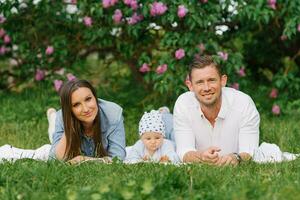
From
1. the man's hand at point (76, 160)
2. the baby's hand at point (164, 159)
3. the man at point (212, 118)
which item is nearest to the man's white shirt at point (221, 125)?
the man at point (212, 118)

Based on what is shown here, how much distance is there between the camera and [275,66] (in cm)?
934

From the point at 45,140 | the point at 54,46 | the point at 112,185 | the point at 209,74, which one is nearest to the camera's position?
the point at 112,185

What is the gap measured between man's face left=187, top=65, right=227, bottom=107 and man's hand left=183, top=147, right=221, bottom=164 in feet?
1.22

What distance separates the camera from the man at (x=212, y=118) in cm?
555

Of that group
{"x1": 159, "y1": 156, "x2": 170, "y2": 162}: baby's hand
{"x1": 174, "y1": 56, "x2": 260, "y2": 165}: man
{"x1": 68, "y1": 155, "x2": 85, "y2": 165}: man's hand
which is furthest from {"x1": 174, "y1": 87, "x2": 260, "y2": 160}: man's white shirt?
{"x1": 68, "y1": 155, "x2": 85, "y2": 165}: man's hand

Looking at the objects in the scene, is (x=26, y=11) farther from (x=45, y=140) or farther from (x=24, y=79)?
(x=45, y=140)

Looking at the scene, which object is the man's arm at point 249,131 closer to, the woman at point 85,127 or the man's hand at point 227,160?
the man's hand at point 227,160

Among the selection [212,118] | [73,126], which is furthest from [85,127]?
[212,118]

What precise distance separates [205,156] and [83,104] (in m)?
0.98

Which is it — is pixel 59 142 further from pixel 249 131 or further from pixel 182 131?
pixel 249 131

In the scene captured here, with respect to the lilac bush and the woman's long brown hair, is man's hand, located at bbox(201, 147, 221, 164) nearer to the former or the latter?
the woman's long brown hair

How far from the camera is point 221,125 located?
577 centimetres

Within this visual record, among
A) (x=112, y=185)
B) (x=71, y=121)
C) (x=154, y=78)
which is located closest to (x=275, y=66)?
(x=154, y=78)

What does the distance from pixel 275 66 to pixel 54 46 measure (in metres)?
2.81
